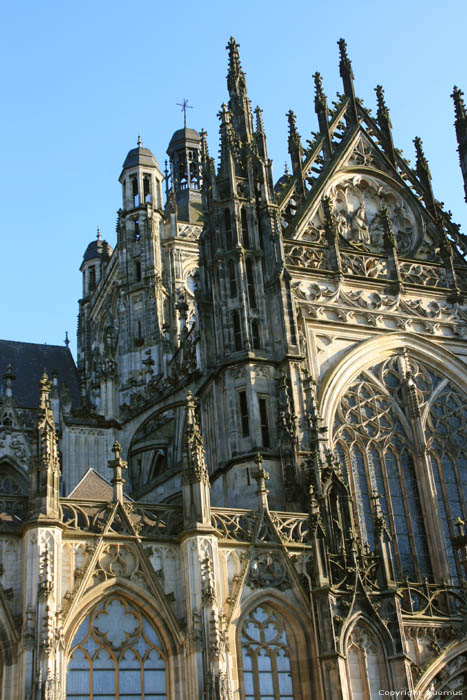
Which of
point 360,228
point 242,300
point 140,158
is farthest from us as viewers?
point 140,158

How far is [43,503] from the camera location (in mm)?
18875

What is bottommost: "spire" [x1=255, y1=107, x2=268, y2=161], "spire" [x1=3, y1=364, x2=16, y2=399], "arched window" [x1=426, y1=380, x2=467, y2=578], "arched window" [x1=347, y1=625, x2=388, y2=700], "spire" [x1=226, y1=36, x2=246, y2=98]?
"arched window" [x1=347, y1=625, x2=388, y2=700]

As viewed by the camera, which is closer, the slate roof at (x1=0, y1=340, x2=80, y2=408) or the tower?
the tower

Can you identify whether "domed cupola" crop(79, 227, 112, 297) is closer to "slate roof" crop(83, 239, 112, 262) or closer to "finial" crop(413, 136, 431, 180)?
"slate roof" crop(83, 239, 112, 262)

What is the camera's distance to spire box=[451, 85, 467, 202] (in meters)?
32.9

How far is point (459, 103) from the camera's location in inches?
1330

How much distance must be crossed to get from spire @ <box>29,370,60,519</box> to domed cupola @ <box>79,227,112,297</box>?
3470 centimetres

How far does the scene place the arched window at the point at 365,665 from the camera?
778 inches

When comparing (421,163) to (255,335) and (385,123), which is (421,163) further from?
(255,335)

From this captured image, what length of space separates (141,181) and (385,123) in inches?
649

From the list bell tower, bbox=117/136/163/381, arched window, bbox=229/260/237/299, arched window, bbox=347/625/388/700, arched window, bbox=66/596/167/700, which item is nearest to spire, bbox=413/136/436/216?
arched window, bbox=229/260/237/299

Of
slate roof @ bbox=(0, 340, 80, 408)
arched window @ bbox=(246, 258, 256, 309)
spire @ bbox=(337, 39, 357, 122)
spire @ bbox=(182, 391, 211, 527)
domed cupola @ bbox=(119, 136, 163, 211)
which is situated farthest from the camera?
domed cupola @ bbox=(119, 136, 163, 211)

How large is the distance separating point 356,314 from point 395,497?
508 cm

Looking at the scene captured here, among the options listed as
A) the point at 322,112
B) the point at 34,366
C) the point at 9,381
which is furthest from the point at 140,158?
the point at 322,112
